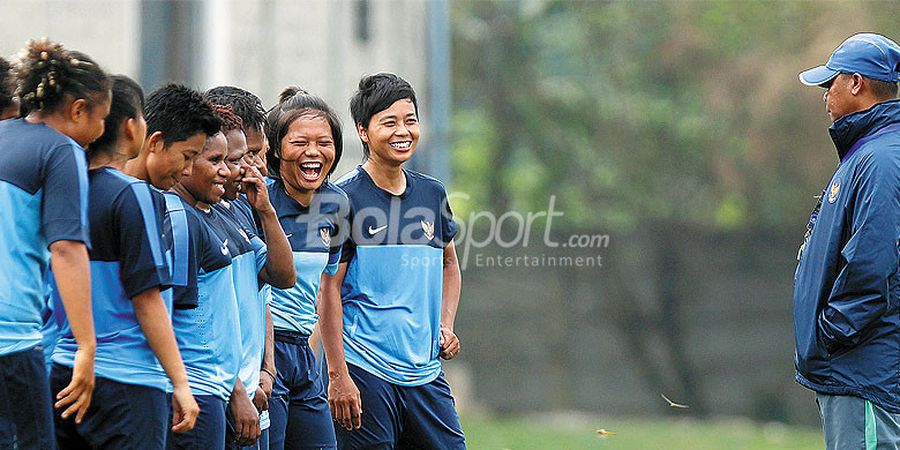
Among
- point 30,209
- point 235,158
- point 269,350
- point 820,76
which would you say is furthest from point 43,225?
point 820,76

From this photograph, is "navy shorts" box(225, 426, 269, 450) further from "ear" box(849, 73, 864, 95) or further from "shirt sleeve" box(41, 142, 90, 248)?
"ear" box(849, 73, 864, 95)

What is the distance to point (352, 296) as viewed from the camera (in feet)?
18.9

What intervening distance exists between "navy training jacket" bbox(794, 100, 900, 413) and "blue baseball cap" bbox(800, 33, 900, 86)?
225 mm

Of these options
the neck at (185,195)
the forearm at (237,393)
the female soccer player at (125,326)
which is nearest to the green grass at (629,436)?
the forearm at (237,393)

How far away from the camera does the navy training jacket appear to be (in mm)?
4809

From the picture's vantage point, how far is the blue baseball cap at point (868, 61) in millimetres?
5105

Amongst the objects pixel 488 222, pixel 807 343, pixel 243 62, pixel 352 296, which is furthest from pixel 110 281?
pixel 488 222

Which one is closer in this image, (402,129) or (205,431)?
(205,431)

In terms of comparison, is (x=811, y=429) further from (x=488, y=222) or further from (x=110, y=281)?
(x=110, y=281)

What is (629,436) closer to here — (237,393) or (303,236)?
(303,236)

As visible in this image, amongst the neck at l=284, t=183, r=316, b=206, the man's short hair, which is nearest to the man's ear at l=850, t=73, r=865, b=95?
the neck at l=284, t=183, r=316, b=206

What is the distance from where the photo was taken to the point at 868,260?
4797mm

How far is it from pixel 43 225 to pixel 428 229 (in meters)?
2.16

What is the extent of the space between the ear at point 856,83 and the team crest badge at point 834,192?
39 cm
